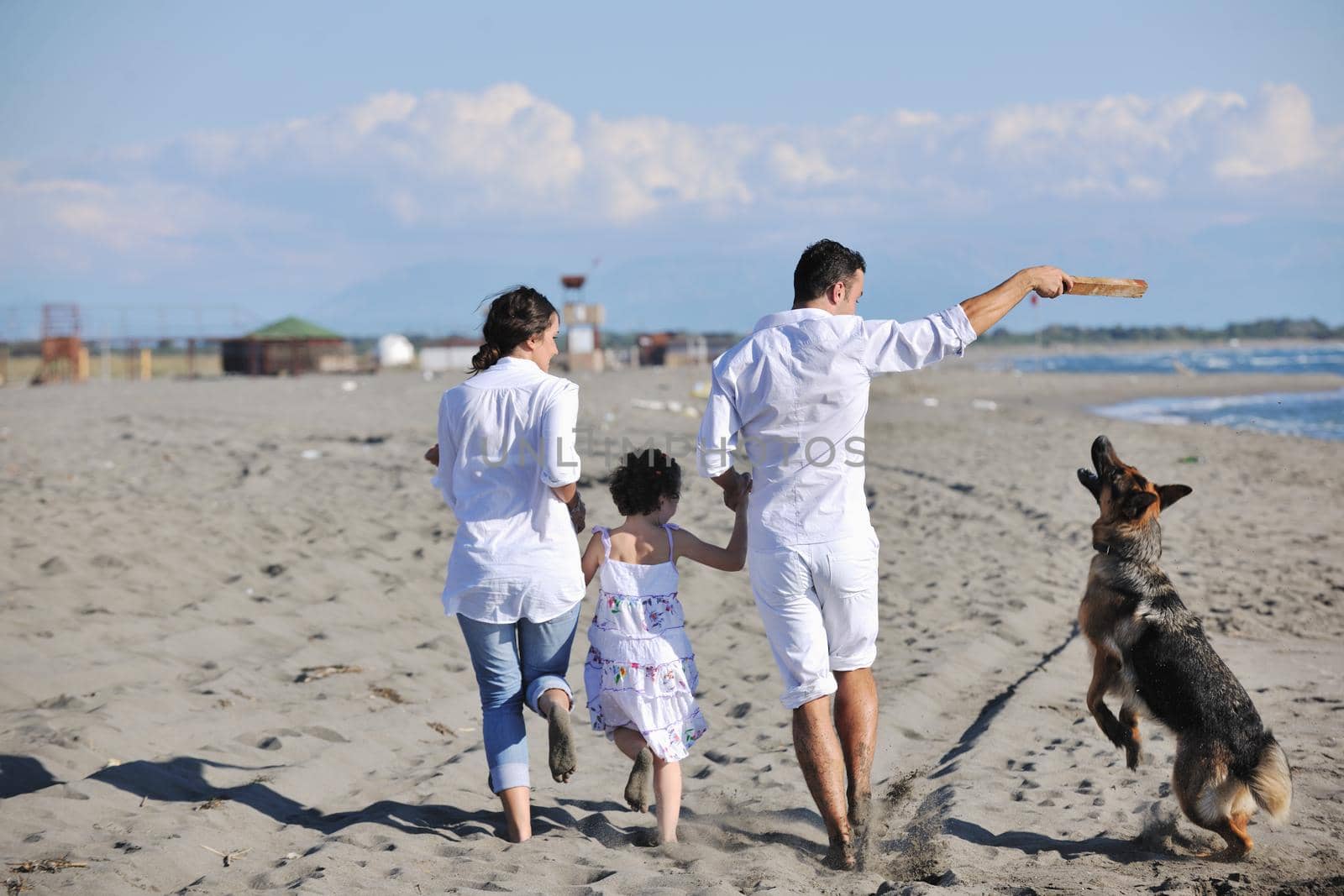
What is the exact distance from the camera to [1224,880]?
340 centimetres

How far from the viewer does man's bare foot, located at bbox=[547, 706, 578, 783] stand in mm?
3436

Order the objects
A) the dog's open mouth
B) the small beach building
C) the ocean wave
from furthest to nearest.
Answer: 1. the small beach building
2. the ocean wave
3. the dog's open mouth

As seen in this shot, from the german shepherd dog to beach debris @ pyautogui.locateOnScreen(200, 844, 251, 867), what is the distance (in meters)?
3.12

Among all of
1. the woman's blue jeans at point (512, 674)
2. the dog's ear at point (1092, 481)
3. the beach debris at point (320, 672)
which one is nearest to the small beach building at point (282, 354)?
the beach debris at point (320, 672)

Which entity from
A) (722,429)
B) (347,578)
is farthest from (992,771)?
(347,578)

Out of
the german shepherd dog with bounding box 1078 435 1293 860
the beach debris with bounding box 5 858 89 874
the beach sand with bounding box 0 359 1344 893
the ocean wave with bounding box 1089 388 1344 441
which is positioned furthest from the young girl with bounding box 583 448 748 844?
the ocean wave with bounding box 1089 388 1344 441

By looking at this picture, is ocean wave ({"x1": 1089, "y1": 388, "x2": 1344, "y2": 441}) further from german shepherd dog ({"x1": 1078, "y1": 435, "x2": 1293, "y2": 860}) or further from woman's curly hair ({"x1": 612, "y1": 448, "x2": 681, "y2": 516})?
woman's curly hair ({"x1": 612, "y1": 448, "x2": 681, "y2": 516})

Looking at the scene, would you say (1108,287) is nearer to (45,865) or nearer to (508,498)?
(508,498)

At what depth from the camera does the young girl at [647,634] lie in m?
3.76

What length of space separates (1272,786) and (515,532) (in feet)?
8.70

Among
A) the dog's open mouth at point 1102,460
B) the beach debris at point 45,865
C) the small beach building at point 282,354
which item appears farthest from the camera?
the small beach building at point 282,354

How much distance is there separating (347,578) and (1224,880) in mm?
5721

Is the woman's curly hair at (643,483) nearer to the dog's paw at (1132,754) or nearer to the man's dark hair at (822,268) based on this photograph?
the man's dark hair at (822,268)

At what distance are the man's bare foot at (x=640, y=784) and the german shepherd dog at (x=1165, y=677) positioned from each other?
1.72m
